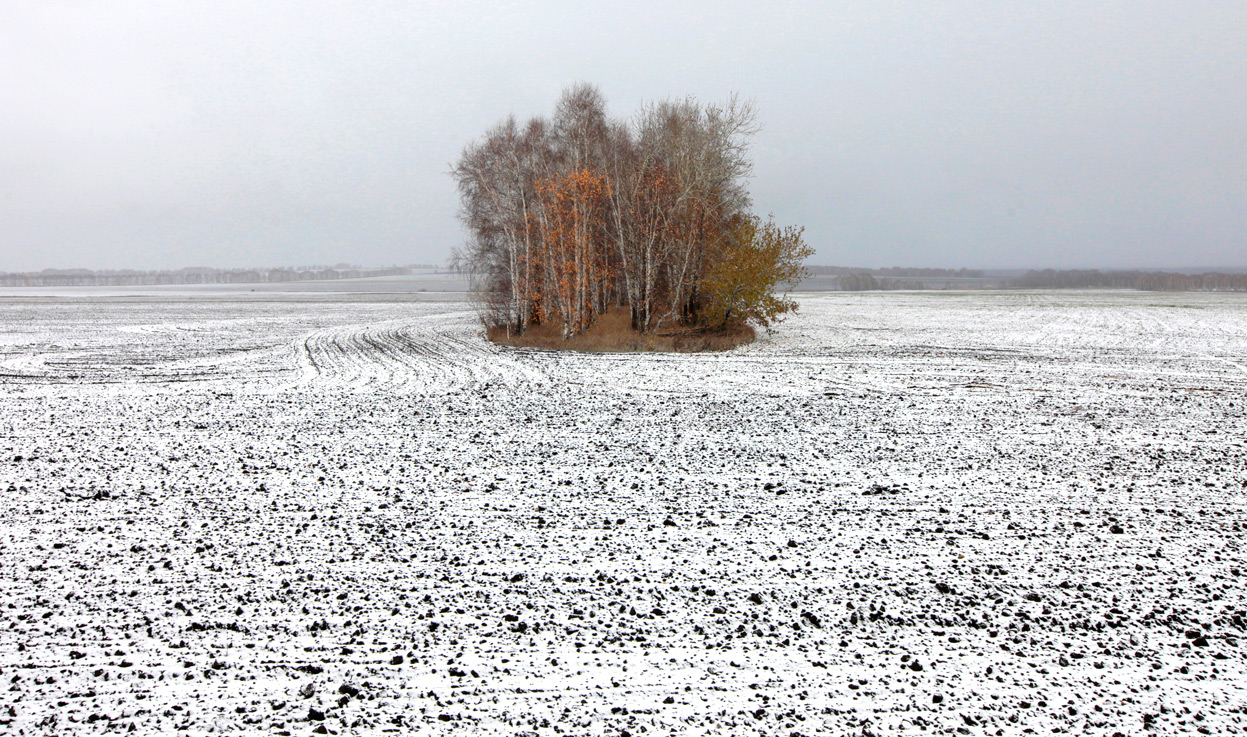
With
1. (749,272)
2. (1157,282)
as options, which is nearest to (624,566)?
(749,272)

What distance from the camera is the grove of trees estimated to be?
93.4 feet

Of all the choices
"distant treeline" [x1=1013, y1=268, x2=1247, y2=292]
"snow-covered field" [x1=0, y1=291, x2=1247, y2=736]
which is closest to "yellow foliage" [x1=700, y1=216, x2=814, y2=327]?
"snow-covered field" [x1=0, y1=291, x2=1247, y2=736]

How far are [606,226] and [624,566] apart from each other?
998 inches

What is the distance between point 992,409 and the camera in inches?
579

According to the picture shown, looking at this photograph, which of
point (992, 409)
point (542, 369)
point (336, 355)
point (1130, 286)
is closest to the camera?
point (992, 409)

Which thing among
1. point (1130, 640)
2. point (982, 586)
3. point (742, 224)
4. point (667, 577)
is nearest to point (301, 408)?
point (667, 577)

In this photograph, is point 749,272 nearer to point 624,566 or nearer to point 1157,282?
point 624,566

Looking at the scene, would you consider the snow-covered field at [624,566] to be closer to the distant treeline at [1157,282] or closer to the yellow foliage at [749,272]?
the yellow foliage at [749,272]

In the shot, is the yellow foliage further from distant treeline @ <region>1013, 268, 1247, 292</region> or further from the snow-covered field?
distant treeline @ <region>1013, 268, 1247, 292</region>

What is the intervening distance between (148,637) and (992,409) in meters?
15.1

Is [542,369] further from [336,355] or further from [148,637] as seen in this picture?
[148,637]

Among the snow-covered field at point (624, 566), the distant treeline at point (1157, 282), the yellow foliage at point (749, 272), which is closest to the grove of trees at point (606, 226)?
the yellow foliage at point (749, 272)

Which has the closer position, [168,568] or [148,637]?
[148,637]

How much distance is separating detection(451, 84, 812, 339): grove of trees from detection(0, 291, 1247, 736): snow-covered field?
1446 centimetres
